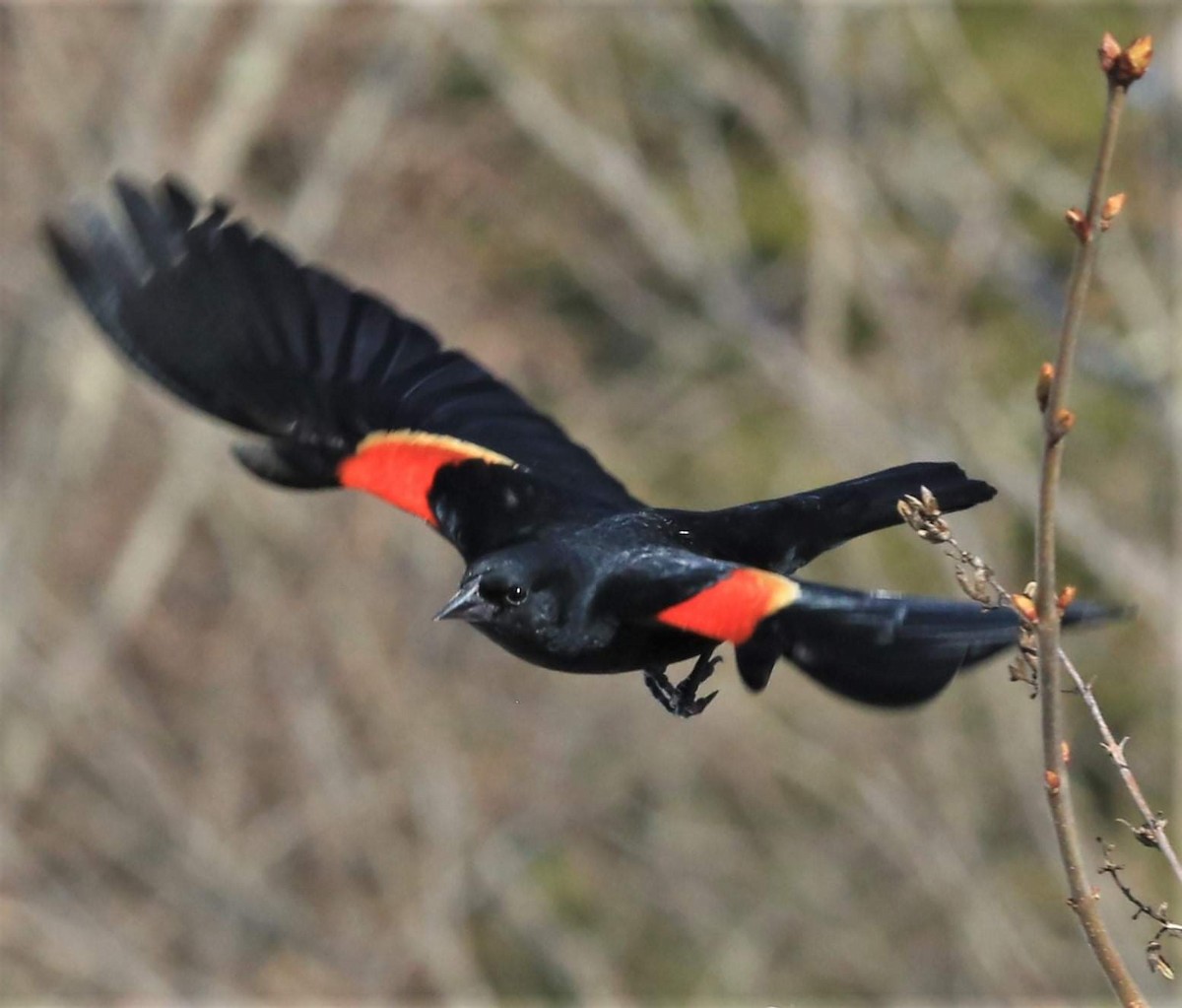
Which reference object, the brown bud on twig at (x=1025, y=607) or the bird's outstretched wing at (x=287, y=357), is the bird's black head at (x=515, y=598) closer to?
the bird's outstretched wing at (x=287, y=357)

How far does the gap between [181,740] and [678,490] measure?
13.6 feet

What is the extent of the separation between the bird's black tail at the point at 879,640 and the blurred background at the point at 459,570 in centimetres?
566

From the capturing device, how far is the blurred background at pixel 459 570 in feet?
32.8

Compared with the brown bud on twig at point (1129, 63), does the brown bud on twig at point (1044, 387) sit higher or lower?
lower

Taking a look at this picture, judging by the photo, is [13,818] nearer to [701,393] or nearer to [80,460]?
[80,460]

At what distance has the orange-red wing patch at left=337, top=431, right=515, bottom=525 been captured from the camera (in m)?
4.11

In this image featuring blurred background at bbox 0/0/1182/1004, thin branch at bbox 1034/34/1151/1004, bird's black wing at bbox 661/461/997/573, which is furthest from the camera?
blurred background at bbox 0/0/1182/1004

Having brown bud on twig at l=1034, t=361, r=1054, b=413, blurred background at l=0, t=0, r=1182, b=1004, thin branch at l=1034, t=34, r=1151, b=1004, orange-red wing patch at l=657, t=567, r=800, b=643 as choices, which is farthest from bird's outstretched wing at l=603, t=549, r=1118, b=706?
blurred background at l=0, t=0, r=1182, b=1004

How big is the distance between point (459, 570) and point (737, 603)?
8.22m

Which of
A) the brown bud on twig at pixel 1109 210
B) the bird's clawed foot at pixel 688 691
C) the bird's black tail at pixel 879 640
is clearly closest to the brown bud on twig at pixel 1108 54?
the brown bud on twig at pixel 1109 210

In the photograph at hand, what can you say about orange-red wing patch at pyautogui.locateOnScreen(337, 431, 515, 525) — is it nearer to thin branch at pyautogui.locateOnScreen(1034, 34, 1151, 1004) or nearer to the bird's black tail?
the bird's black tail

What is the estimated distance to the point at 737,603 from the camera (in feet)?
10.4

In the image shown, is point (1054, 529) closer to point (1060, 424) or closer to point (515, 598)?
point (1060, 424)

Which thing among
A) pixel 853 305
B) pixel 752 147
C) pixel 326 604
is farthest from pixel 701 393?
pixel 752 147
